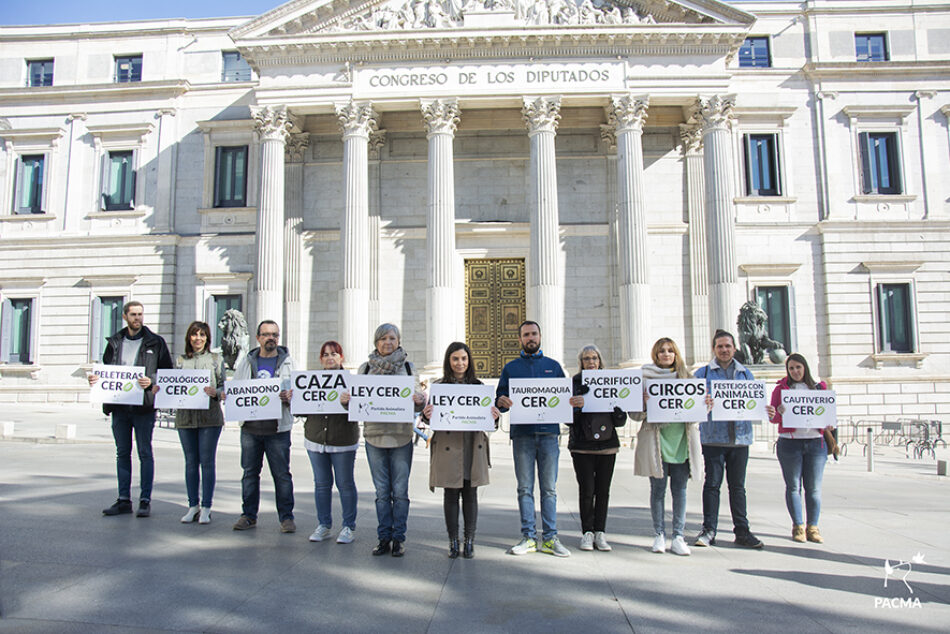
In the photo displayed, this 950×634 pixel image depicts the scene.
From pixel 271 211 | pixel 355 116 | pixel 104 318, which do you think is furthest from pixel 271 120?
pixel 104 318

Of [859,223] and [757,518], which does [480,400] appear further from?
[859,223]

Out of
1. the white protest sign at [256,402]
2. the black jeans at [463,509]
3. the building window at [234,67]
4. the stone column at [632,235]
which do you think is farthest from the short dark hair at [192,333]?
the building window at [234,67]

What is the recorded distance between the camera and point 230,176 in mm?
29234

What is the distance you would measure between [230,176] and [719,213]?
20486 millimetres

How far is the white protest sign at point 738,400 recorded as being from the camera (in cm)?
777

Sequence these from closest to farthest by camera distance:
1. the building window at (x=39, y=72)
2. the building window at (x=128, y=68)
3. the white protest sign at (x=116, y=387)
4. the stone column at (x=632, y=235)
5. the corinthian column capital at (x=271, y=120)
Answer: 1. the white protest sign at (x=116, y=387)
2. the stone column at (x=632, y=235)
3. the corinthian column capital at (x=271, y=120)
4. the building window at (x=128, y=68)
5. the building window at (x=39, y=72)

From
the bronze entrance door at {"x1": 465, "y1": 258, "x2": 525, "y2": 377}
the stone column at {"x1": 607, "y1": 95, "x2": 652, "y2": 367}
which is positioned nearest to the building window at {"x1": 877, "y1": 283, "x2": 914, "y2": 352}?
the stone column at {"x1": 607, "y1": 95, "x2": 652, "y2": 367}

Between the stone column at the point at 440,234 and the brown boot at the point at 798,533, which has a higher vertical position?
the stone column at the point at 440,234

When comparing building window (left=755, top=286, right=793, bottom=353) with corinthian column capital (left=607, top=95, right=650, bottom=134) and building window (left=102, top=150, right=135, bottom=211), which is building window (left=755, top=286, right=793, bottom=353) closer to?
corinthian column capital (left=607, top=95, right=650, bottom=134)

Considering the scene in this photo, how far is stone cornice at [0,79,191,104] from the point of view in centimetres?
2956

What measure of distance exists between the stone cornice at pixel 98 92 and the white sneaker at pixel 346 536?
2786cm

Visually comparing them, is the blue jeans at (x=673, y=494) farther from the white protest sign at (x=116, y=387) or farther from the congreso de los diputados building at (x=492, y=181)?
the congreso de los diputados building at (x=492, y=181)

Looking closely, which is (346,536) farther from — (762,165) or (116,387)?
(762,165)

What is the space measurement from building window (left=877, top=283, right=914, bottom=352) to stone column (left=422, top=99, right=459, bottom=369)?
17.5 m
